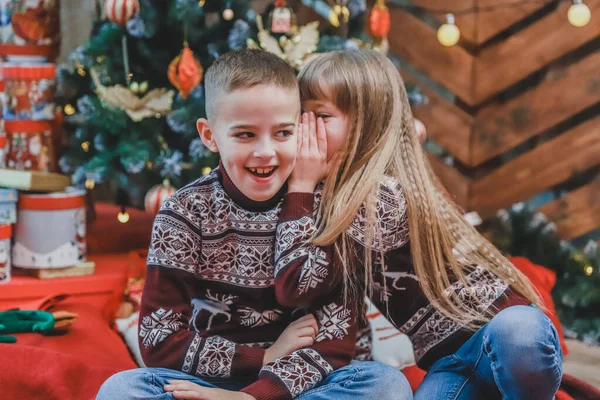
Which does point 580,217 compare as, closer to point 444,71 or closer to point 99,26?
point 444,71

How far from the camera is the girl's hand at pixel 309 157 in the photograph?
148 centimetres

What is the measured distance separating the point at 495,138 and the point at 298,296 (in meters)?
1.56

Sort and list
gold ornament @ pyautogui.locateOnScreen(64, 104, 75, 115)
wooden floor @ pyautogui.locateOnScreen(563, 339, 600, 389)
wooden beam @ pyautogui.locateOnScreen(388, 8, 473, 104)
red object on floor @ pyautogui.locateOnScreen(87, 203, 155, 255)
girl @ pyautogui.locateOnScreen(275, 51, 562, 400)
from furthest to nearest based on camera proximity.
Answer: wooden beam @ pyautogui.locateOnScreen(388, 8, 473, 104) → red object on floor @ pyautogui.locateOnScreen(87, 203, 155, 255) → gold ornament @ pyautogui.locateOnScreen(64, 104, 75, 115) → wooden floor @ pyautogui.locateOnScreen(563, 339, 600, 389) → girl @ pyautogui.locateOnScreen(275, 51, 562, 400)

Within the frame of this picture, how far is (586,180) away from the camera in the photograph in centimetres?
266

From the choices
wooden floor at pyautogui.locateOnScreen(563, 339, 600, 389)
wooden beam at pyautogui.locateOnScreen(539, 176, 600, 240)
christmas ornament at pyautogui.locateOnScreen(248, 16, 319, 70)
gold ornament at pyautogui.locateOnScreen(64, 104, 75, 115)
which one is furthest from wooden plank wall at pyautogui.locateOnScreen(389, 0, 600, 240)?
gold ornament at pyautogui.locateOnScreen(64, 104, 75, 115)

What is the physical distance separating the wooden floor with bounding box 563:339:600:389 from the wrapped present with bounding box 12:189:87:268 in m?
1.37

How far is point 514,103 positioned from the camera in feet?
8.97

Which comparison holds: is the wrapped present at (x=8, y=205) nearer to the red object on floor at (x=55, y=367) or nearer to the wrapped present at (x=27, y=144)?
the wrapped present at (x=27, y=144)

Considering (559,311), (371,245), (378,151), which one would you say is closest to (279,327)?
(371,245)

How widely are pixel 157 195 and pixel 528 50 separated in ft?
4.26

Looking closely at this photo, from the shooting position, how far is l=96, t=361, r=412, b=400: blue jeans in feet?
4.40

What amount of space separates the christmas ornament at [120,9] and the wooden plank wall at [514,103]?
103 cm

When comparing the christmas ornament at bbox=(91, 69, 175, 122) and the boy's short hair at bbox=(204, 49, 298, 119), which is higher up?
the boy's short hair at bbox=(204, 49, 298, 119)

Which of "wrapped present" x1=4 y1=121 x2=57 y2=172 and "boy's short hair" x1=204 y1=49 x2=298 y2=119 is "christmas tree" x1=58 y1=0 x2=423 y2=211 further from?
"boy's short hair" x1=204 y1=49 x2=298 y2=119
